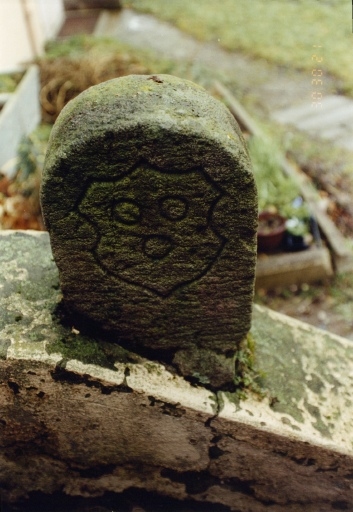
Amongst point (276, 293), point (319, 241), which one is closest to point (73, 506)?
point (276, 293)

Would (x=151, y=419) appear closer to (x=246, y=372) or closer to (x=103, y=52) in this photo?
(x=246, y=372)

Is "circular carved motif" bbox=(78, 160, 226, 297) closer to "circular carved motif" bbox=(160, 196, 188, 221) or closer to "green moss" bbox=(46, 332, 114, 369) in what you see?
"circular carved motif" bbox=(160, 196, 188, 221)

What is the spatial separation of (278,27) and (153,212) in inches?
302

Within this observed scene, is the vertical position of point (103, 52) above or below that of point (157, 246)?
below

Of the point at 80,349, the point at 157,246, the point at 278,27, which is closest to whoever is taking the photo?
the point at 157,246

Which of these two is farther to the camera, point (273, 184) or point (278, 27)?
point (278, 27)

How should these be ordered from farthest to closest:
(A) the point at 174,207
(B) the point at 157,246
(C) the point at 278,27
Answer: (C) the point at 278,27
(B) the point at 157,246
(A) the point at 174,207

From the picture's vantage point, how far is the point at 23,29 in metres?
6.63

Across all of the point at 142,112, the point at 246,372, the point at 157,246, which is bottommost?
the point at 246,372

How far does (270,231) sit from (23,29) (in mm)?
4999

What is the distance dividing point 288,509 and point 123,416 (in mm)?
888

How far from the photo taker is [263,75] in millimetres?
6875

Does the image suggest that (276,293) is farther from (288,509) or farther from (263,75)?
(263,75)

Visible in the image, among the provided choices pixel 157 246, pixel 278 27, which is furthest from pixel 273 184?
pixel 278 27
